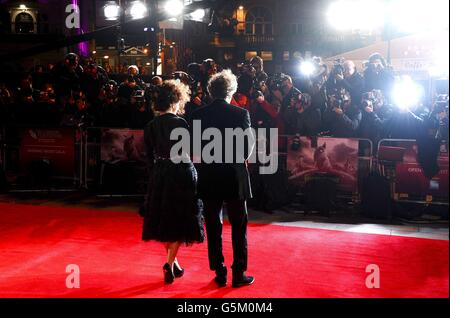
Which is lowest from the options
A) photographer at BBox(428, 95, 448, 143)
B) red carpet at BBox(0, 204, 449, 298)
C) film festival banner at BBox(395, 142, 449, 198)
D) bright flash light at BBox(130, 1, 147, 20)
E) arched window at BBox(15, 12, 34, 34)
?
red carpet at BBox(0, 204, 449, 298)

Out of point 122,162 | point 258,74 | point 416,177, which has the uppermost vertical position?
point 258,74

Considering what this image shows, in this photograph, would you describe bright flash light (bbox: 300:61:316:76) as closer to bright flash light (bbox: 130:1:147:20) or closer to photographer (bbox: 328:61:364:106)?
photographer (bbox: 328:61:364:106)

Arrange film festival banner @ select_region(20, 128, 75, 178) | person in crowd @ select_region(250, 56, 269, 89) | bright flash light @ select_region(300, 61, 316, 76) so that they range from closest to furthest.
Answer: person in crowd @ select_region(250, 56, 269, 89)
film festival banner @ select_region(20, 128, 75, 178)
bright flash light @ select_region(300, 61, 316, 76)

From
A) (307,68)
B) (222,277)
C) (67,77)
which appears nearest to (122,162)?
(67,77)

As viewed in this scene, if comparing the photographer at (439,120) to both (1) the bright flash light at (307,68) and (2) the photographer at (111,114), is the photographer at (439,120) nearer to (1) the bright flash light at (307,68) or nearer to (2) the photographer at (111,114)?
(1) the bright flash light at (307,68)

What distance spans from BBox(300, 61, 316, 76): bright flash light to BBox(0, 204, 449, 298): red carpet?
3.76 meters

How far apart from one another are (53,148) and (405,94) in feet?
19.2

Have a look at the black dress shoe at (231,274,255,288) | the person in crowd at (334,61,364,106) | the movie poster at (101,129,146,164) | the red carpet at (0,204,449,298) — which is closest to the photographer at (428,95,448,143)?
the person in crowd at (334,61,364,106)

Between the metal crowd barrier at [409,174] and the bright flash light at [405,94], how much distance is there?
1.81 feet

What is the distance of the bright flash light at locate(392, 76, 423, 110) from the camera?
7773mm

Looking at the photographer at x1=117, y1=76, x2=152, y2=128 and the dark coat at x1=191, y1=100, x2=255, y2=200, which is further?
the photographer at x1=117, y1=76, x2=152, y2=128

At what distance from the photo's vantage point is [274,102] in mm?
8758

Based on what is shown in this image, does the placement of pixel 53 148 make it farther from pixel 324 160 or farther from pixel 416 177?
pixel 416 177
